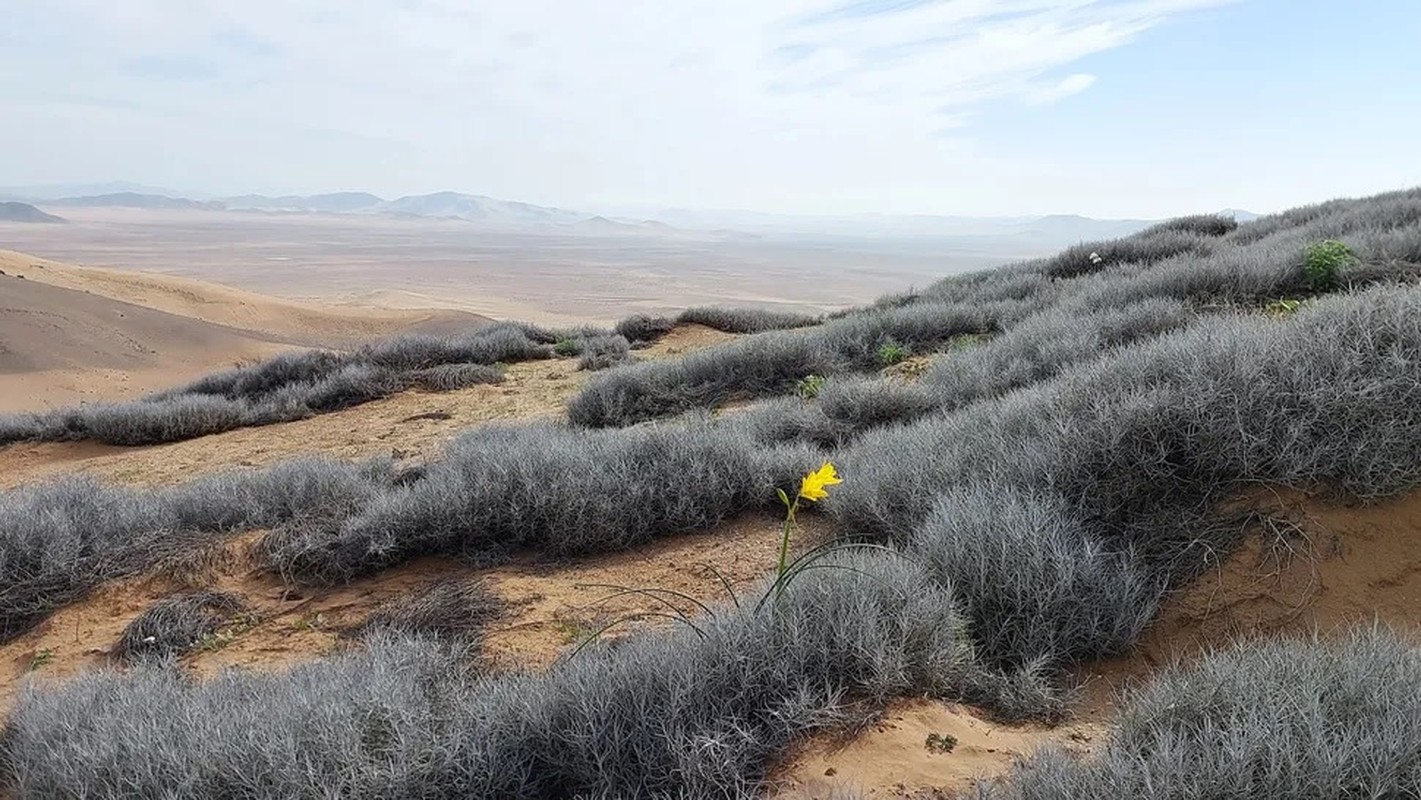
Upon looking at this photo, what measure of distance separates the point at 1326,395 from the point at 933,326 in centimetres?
568

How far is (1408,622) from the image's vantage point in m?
2.68

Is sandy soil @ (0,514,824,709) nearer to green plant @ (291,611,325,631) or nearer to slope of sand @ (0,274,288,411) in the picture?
green plant @ (291,611,325,631)

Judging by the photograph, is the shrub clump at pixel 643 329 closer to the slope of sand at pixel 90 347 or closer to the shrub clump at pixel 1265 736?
the slope of sand at pixel 90 347

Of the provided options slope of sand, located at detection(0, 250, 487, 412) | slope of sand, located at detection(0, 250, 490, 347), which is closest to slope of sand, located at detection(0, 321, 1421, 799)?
slope of sand, located at detection(0, 250, 487, 412)

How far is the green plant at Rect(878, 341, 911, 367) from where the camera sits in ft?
25.9

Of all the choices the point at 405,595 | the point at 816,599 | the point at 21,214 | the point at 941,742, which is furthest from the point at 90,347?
the point at 21,214

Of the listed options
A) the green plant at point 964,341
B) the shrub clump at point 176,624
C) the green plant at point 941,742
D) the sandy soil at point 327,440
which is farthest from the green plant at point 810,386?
the green plant at point 941,742

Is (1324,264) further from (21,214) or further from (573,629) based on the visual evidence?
(21,214)

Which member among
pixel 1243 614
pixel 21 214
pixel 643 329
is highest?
pixel 21 214

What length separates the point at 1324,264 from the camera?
6676mm

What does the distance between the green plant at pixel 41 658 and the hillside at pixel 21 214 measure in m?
167

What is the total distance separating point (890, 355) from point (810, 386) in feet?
4.08

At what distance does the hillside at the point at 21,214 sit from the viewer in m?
131

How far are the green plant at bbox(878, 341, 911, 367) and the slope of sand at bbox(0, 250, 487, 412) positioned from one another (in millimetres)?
12690
